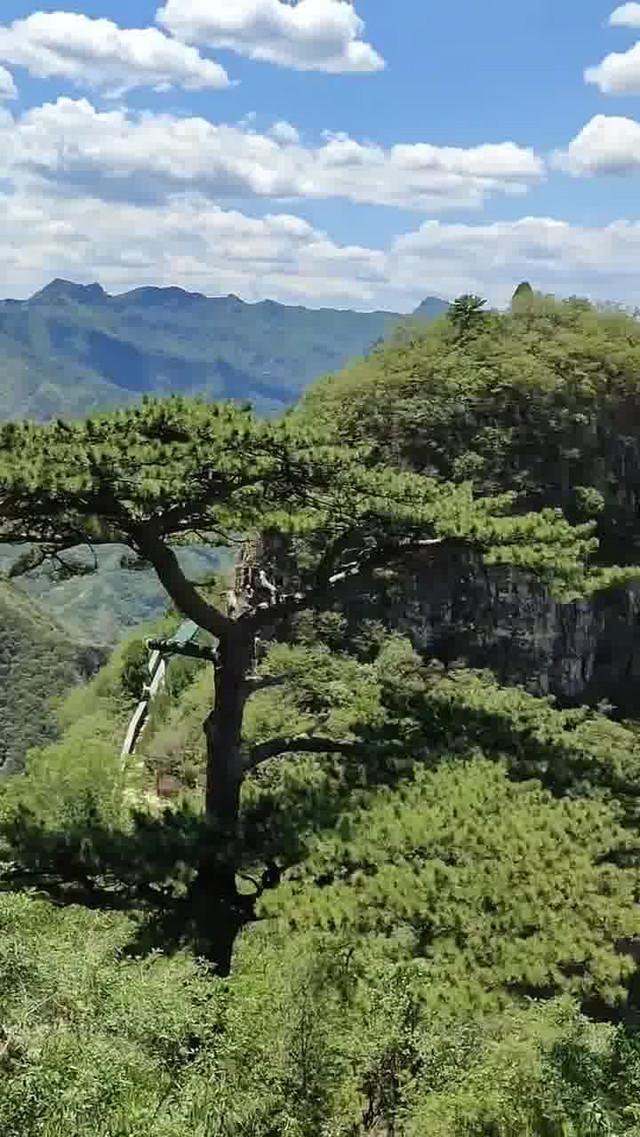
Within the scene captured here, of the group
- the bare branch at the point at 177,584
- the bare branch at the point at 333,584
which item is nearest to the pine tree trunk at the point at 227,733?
the bare branch at the point at 177,584

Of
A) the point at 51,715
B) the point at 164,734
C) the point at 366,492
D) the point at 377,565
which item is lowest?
the point at 51,715

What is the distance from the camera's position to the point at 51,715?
75688mm

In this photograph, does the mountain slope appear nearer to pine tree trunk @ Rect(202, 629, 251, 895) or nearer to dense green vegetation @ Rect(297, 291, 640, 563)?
dense green vegetation @ Rect(297, 291, 640, 563)

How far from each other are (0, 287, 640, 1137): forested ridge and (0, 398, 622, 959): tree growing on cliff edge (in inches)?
1.4

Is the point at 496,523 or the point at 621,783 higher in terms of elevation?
the point at 496,523

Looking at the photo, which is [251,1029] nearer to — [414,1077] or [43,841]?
[414,1077]

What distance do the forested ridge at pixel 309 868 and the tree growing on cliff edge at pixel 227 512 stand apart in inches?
1.4

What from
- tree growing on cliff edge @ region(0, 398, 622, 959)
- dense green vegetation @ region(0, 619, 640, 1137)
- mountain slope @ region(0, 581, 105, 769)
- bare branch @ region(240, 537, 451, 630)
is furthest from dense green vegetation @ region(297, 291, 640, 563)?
mountain slope @ region(0, 581, 105, 769)

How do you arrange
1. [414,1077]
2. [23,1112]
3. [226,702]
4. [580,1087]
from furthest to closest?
[226,702] → [414,1077] → [580,1087] → [23,1112]

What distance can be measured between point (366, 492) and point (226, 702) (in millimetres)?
2932

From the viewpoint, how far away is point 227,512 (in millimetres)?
10875

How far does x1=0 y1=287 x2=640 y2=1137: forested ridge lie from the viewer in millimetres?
7414

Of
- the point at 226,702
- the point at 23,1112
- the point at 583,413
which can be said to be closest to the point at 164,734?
the point at 226,702

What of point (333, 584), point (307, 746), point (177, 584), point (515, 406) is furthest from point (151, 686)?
point (177, 584)
